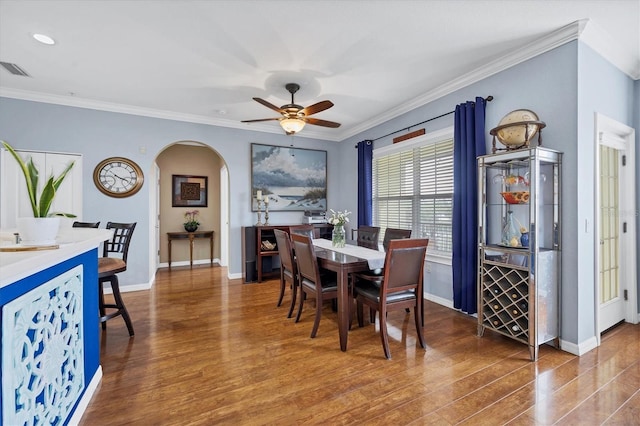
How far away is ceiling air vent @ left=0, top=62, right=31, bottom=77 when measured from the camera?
121 inches

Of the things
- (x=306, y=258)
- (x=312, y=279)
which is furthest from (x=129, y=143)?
(x=312, y=279)

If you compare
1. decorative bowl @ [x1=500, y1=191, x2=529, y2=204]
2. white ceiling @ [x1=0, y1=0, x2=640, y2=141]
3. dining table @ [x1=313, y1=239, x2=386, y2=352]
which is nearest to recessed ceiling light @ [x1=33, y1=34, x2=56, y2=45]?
white ceiling @ [x1=0, y1=0, x2=640, y2=141]

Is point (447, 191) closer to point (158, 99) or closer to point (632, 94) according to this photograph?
point (632, 94)

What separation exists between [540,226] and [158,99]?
475 cm

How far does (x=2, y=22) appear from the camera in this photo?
7.82 ft

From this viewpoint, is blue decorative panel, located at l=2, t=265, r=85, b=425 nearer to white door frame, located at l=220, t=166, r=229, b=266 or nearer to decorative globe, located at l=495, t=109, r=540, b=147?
decorative globe, located at l=495, t=109, r=540, b=147

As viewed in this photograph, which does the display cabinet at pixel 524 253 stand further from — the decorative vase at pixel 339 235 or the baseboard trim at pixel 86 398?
the baseboard trim at pixel 86 398

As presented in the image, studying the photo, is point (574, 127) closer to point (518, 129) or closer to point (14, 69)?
point (518, 129)

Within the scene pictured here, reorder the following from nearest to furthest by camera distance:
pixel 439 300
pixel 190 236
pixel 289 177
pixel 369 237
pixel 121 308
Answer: pixel 121 308
pixel 439 300
pixel 369 237
pixel 289 177
pixel 190 236

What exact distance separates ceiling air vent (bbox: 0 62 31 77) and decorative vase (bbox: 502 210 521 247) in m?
5.20

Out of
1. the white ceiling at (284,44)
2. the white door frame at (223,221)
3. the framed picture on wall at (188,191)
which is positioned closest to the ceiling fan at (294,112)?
the white ceiling at (284,44)

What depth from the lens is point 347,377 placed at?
6.97ft

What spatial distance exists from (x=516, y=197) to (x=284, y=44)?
249 cm

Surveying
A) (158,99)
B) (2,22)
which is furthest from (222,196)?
(2,22)
